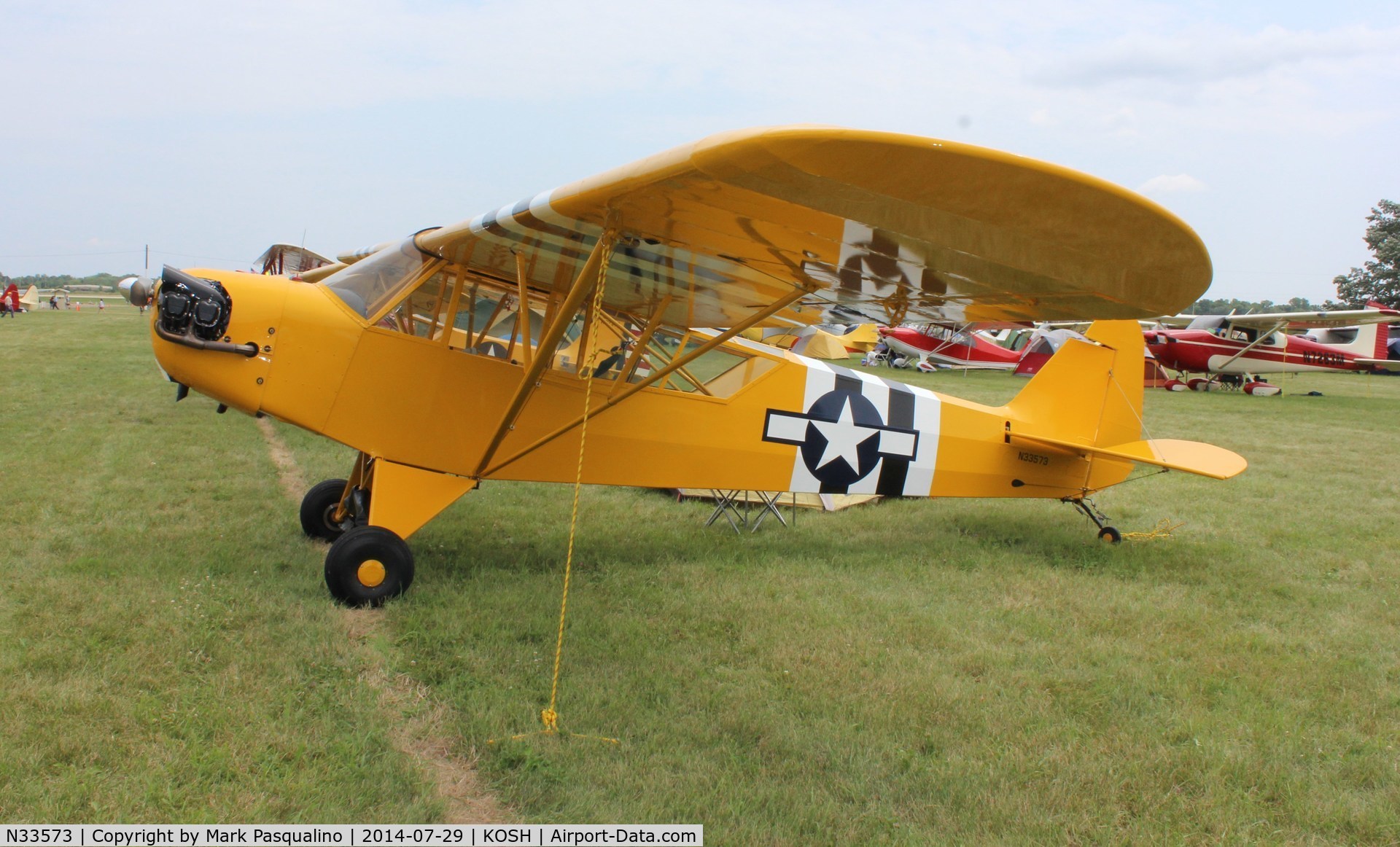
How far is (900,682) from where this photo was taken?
4.16 meters

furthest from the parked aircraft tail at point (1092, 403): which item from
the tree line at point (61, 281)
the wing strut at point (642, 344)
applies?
the tree line at point (61, 281)

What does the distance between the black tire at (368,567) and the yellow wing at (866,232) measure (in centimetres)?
173

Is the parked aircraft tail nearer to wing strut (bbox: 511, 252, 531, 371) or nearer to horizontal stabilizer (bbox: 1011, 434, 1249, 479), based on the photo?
horizontal stabilizer (bbox: 1011, 434, 1249, 479)

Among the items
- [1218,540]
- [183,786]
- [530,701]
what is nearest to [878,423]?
[1218,540]

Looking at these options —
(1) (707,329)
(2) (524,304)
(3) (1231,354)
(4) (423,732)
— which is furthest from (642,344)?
(3) (1231,354)

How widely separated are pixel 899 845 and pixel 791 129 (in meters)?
2.38

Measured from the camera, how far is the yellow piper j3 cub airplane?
272cm

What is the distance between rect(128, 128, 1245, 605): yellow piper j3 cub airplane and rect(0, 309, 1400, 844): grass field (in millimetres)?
689

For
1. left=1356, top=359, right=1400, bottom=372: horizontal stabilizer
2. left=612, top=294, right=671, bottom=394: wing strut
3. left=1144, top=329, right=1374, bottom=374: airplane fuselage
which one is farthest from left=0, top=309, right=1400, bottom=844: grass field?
left=1356, top=359, right=1400, bottom=372: horizontal stabilizer

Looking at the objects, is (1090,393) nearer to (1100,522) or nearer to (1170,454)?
(1170,454)

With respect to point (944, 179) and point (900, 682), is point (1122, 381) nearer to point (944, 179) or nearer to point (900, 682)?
point (900, 682)

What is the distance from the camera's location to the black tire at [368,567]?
4695 millimetres

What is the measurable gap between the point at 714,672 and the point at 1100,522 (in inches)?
181

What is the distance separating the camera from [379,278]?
514 centimetres
